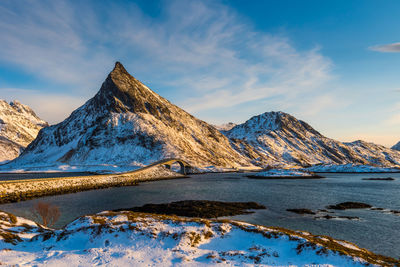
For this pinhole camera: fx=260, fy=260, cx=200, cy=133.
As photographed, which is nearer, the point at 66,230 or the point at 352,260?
the point at 352,260

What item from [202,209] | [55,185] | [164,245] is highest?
[55,185]

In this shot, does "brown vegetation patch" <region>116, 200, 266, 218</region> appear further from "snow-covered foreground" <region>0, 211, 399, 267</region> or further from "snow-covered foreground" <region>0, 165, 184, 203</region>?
"snow-covered foreground" <region>0, 165, 184, 203</region>

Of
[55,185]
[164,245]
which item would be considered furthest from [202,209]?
[55,185]

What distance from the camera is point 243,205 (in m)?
50.4

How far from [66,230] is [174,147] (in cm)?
15910

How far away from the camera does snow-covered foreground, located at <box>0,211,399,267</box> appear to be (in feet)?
55.6

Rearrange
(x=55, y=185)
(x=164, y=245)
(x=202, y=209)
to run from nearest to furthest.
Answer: (x=164, y=245) → (x=202, y=209) → (x=55, y=185)

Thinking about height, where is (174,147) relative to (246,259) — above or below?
above

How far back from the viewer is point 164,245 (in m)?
19.3

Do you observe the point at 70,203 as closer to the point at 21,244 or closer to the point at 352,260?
the point at 21,244

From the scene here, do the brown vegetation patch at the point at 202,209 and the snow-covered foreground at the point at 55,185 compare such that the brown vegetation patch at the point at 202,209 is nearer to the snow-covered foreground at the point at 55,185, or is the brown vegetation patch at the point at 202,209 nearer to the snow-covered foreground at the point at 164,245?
the snow-covered foreground at the point at 164,245

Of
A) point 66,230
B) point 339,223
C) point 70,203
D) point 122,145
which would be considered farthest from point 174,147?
point 66,230

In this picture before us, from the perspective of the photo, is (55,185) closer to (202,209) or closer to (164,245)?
(202,209)

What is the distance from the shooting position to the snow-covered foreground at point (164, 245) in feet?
55.6
